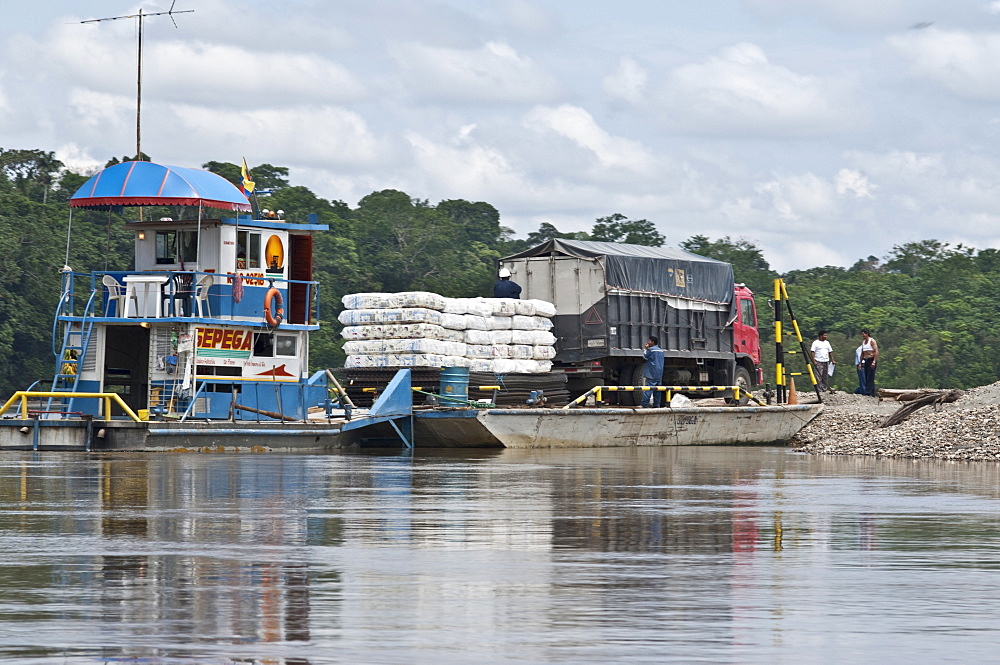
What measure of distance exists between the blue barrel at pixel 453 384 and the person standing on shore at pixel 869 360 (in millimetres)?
10005

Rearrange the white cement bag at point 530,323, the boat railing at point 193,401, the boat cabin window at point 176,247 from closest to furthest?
the boat railing at point 193,401 → the boat cabin window at point 176,247 → the white cement bag at point 530,323

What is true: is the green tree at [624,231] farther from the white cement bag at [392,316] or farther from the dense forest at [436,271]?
the white cement bag at [392,316]

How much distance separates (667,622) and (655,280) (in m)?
24.4

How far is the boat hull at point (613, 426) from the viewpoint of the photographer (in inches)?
1017

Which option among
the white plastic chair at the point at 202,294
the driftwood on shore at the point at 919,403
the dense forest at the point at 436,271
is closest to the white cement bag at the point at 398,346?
the white plastic chair at the point at 202,294

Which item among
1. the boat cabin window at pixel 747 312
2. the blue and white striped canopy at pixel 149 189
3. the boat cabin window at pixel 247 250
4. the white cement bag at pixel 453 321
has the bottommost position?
the white cement bag at pixel 453 321

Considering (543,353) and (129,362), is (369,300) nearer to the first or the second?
(543,353)

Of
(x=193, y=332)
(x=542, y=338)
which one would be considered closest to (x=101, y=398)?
(x=193, y=332)

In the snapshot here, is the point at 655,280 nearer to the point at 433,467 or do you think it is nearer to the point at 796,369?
the point at 433,467

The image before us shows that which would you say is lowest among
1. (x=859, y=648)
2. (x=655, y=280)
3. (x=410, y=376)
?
(x=859, y=648)

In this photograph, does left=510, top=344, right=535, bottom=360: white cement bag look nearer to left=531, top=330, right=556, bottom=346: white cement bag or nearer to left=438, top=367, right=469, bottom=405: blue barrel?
left=531, top=330, right=556, bottom=346: white cement bag

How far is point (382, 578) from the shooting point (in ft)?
28.2

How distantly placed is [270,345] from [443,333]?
2.94 metres

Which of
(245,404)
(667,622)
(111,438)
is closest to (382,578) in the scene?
(667,622)
